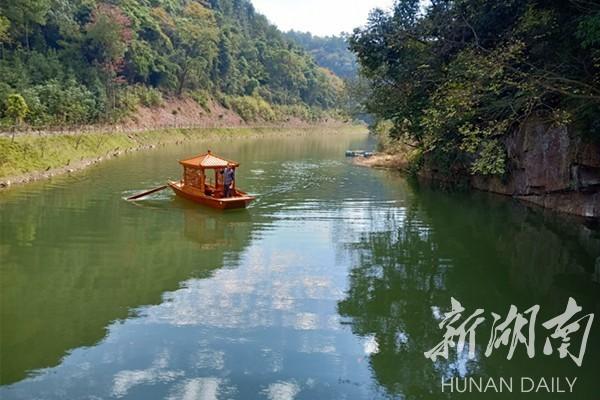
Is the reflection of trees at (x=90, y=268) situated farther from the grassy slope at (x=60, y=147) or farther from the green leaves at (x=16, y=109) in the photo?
the green leaves at (x=16, y=109)

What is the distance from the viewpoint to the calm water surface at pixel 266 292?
299 inches

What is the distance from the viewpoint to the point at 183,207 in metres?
19.8

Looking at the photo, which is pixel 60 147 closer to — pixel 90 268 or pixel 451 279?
pixel 90 268

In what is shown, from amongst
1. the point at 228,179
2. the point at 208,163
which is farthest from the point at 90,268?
the point at 208,163

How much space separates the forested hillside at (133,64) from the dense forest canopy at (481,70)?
65.7 feet

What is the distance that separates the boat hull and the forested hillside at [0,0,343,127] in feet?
45.1

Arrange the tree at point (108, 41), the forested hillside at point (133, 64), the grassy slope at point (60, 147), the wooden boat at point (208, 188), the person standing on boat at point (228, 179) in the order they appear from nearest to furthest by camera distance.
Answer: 1. the wooden boat at point (208, 188)
2. the person standing on boat at point (228, 179)
3. the grassy slope at point (60, 147)
4. the forested hillside at point (133, 64)
5. the tree at point (108, 41)

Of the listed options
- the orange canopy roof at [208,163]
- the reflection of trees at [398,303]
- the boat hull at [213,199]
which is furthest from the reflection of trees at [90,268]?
the reflection of trees at [398,303]

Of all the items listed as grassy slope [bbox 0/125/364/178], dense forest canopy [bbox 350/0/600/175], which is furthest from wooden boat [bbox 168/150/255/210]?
grassy slope [bbox 0/125/364/178]

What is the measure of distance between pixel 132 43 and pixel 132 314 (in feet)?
192

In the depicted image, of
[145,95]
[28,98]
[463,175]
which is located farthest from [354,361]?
[145,95]

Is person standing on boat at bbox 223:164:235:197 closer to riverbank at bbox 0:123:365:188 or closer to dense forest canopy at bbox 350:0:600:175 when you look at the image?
dense forest canopy at bbox 350:0:600:175

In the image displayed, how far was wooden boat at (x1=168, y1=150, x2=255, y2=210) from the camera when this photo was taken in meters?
18.7

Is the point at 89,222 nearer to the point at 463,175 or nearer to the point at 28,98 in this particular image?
the point at 463,175
